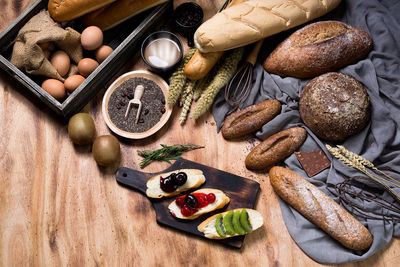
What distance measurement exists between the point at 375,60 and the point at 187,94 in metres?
0.92

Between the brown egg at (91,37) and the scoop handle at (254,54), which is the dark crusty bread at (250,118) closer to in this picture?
the scoop handle at (254,54)

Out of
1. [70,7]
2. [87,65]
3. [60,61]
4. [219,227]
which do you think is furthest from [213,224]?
[70,7]

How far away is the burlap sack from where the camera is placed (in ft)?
5.36

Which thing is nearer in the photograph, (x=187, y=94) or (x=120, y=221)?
(x=120, y=221)

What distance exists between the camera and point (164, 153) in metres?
1.78

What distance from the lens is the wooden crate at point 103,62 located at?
164 cm

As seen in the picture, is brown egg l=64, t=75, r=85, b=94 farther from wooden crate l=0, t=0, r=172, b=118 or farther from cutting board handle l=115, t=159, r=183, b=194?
cutting board handle l=115, t=159, r=183, b=194

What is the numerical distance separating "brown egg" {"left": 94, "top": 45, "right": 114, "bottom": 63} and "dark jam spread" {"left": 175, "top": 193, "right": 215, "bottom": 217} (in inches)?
30.1

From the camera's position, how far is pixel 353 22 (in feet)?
6.03

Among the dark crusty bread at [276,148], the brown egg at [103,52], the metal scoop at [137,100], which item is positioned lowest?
the dark crusty bread at [276,148]

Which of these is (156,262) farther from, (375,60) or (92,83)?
(375,60)

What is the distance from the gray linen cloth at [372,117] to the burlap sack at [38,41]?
77 cm

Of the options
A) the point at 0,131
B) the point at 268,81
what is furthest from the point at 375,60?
the point at 0,131

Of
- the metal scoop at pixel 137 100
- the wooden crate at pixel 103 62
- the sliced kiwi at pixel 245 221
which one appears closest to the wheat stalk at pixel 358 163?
the sliced kiwi at pixel 245 221
